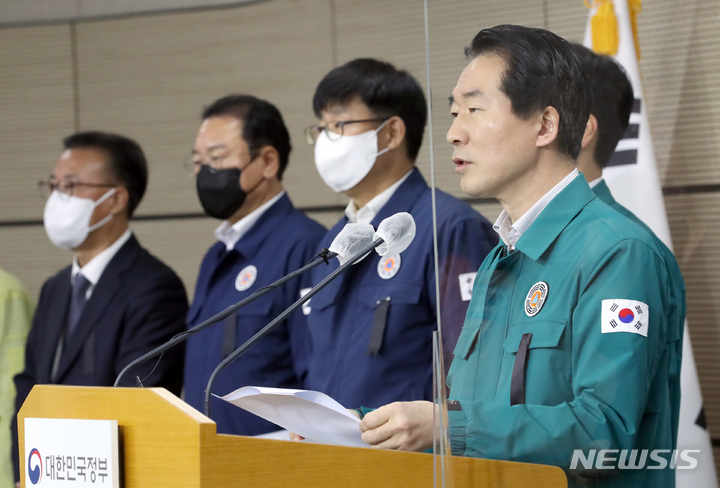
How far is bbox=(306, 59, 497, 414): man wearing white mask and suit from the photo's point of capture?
1.74 meters

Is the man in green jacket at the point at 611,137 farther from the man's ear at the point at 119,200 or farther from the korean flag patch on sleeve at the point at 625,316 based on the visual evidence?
the man's ear at the point at 119,200

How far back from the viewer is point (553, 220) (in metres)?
1.03

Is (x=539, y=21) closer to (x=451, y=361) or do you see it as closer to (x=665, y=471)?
(x=451, y=361)

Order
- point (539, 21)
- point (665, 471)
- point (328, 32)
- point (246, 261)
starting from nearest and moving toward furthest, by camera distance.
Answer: point (665, 471) → point (539, 21) → point (246, 261) → point (328, 32)

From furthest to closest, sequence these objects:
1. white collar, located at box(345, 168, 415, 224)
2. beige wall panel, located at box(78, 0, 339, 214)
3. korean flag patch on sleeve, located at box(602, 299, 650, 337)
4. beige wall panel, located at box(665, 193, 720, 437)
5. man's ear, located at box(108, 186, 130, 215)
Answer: beige wall panel, located at box(78, 0, 339, 214), man's ear, located at box(108, 186, 130, 215), white collar, located at box(345, 168, 415, 224), beige wall panel, located at box(665, 193, 720, 437), korean flag patch on sleeve, located at box(602, 299, 650, 337)

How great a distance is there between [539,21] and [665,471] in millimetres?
675

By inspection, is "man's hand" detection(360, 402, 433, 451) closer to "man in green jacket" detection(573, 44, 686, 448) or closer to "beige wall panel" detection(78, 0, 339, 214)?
"man in green jacket" detection(573, 44, 686, 448)

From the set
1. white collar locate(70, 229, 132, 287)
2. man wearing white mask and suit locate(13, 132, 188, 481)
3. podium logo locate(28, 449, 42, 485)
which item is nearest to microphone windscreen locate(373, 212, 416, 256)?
podium logo locate(28, 449, 42, 485)

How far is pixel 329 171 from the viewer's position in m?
2.05

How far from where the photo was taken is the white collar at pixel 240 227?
8.34 ft

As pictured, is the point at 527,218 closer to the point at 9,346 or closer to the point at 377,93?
the point at 377,93

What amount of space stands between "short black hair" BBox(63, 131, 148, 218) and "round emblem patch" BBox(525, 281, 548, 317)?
224 centimetres

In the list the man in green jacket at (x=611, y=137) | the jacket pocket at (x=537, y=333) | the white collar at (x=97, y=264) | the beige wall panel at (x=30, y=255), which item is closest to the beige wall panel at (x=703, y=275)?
the man in green jacket at (x=611, y=137)


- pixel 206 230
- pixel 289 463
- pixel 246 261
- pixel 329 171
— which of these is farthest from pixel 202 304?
pixel 289 463
